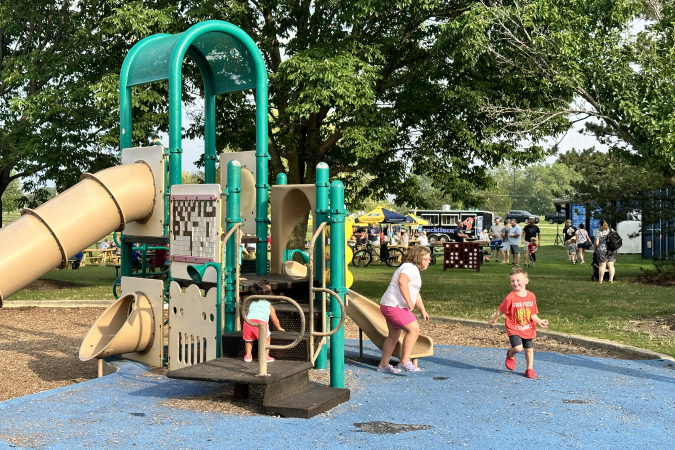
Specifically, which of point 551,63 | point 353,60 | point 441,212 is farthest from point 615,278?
point 441,212

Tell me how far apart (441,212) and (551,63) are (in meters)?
38.2

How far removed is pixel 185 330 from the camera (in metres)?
7.51

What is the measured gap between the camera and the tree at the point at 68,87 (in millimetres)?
15492

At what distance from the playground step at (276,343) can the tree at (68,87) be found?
929cm

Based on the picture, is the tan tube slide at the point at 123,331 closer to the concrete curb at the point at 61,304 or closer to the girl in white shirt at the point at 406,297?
the girl in white shirt at the point at 406,297

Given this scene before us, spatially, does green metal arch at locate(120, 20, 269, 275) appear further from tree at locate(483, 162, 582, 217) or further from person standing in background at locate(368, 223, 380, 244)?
tree at locate(483, 162, 582, 217)

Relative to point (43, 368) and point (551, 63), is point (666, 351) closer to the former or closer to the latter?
point (551, 63)

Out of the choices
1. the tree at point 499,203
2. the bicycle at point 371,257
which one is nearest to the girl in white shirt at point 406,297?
the bicycle at point 371,257

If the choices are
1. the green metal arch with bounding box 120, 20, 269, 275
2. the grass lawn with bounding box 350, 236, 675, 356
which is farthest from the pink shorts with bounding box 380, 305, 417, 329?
the grass lawn with bounding box 350, 236, 675, 356

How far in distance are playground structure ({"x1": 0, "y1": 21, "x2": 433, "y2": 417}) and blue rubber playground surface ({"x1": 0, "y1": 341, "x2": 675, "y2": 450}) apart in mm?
364

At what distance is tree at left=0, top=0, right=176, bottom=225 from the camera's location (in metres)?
15.5

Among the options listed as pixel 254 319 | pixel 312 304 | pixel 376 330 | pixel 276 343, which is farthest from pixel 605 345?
pixel 254 319

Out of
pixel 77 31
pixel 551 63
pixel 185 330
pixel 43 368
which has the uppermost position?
pixel 77 31

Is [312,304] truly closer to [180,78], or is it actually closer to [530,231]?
[180,78]
